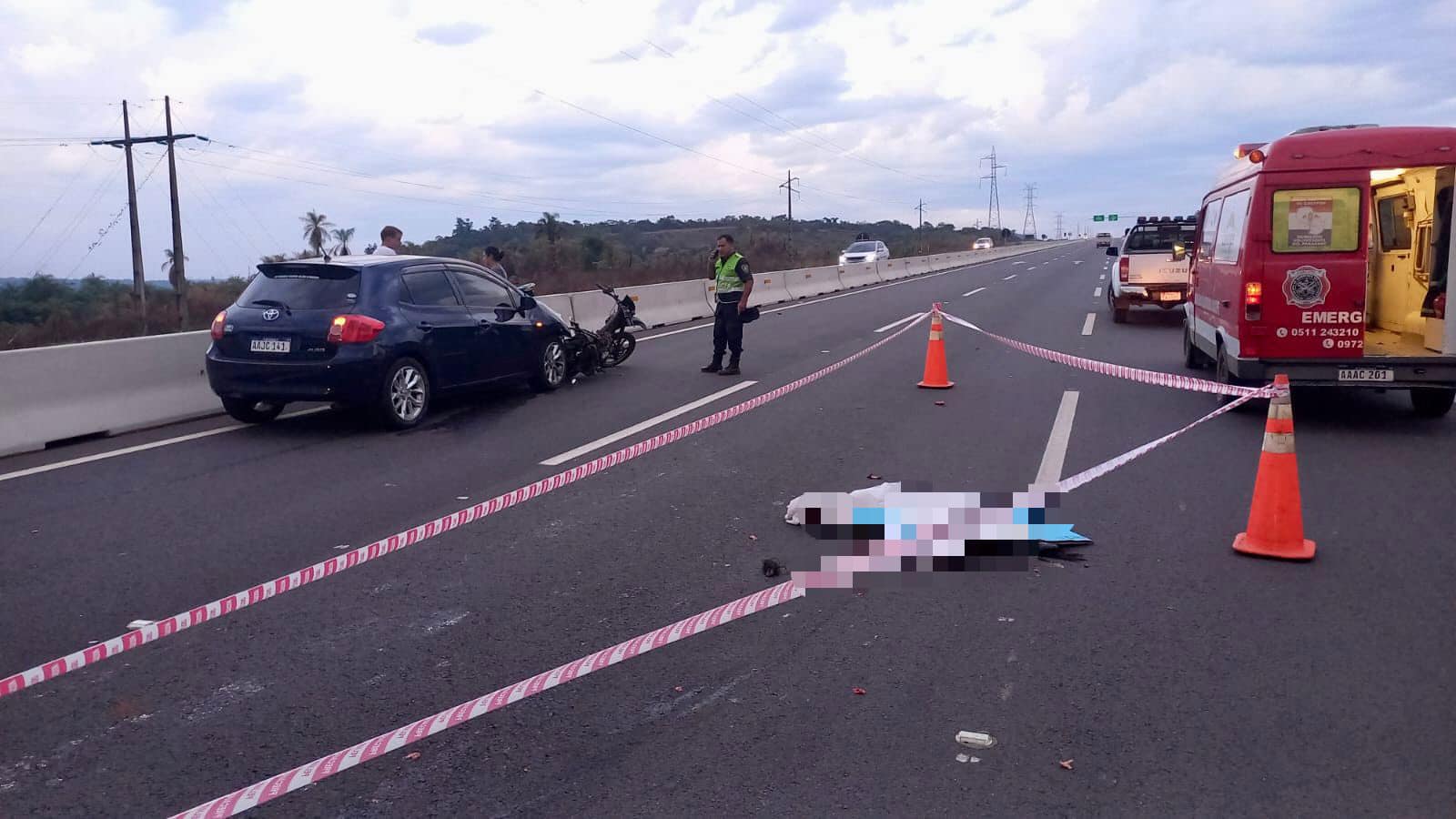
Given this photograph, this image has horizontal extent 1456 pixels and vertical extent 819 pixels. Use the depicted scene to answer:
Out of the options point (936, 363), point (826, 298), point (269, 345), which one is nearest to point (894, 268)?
point (826, 298)

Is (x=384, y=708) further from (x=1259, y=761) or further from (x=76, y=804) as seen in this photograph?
(x=1259, y=761)

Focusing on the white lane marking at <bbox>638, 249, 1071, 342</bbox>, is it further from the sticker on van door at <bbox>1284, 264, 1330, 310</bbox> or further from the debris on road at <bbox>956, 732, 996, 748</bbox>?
the debris on road at <bbox>956, 732, 996, 748</bbox>

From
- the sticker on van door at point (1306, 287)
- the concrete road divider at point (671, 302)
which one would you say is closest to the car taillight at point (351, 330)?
the sticker on van door at point (1306, 287)

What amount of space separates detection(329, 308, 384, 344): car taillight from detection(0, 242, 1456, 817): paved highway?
94 centimetres

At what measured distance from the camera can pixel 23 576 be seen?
5.96 meters

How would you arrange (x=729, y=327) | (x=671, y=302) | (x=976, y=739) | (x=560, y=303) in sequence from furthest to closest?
(x=671, y=302) < (x=560, y=303) < (x=729, y=327) < (x=976, y=739)

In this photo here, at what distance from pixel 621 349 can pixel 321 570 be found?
8.50 meters

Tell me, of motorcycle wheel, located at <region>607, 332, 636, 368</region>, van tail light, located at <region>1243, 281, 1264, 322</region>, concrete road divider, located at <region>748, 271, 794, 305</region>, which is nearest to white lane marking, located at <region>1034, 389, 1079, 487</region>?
van tail light, located at <region>1243, 281, 1264, 322</region>

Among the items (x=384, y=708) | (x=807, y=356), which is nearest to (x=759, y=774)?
(x=384, y=708)

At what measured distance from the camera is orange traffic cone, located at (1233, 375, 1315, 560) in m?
5.96

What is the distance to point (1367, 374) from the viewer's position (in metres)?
9.45

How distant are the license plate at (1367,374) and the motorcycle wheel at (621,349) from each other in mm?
7972

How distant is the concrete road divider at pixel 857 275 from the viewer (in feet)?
117

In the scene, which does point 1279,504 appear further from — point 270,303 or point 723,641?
point 270,303
